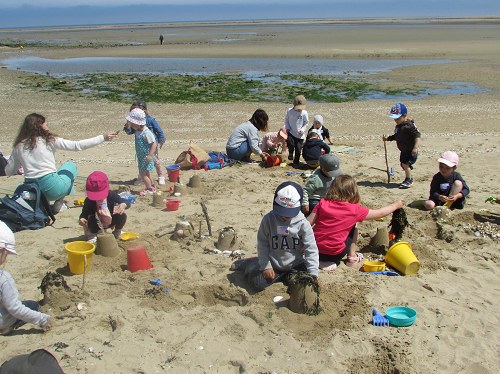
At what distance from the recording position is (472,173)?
9.16 metres

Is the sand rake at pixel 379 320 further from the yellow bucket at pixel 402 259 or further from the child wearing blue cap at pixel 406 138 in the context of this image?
the child wearing blue cap at pixel 406 138

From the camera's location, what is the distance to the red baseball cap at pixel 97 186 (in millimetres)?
5883

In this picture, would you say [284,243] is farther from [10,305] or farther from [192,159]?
[192,159]

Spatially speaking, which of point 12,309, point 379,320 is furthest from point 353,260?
point 12,309

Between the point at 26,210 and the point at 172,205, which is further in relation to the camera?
the point at 172,205

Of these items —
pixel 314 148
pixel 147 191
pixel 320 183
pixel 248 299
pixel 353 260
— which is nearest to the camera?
pixel 248 299


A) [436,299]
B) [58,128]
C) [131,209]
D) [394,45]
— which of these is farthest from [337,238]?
[394,45]

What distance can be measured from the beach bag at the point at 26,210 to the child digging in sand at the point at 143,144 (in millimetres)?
1686

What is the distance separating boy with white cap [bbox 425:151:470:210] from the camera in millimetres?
7107

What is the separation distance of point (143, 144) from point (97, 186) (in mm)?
2551

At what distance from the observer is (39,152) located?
711cm

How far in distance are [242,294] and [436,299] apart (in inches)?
73.0

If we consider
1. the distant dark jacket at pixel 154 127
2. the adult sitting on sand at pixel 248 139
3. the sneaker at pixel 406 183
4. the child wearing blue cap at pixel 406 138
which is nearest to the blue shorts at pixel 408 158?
the child wearing blue cap at pixel 406 138

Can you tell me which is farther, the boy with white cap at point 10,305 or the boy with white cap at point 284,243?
the boy with white cap at point 284,243
